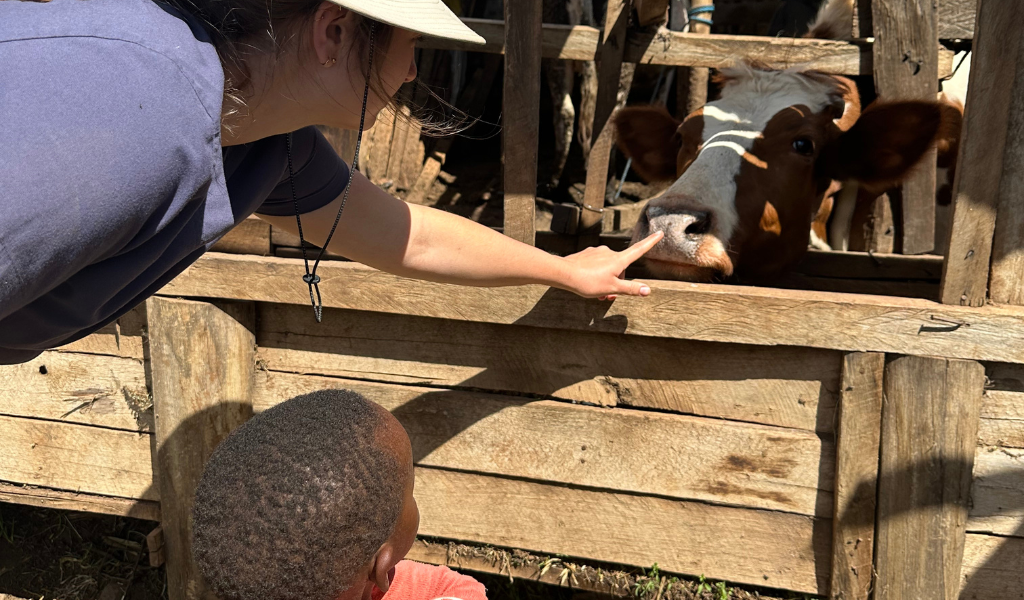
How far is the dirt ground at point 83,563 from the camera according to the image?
3.08 meters

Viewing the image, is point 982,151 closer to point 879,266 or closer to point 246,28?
point 879,266

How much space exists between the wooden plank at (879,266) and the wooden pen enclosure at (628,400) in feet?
3.62

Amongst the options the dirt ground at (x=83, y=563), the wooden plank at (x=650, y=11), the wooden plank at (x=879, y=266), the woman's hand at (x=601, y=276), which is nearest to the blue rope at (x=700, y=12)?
the wooden plank at (x=650, y=11)

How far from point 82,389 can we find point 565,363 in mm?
1679

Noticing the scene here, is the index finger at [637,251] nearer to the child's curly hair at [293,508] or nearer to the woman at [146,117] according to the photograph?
the woman at [146,117]

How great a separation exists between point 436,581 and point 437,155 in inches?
240

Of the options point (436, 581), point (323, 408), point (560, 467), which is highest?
point (323, 408)

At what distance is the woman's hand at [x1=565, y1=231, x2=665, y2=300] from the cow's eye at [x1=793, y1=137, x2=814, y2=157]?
1277 mm

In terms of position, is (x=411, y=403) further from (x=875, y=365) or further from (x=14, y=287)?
(x=14, y=287)

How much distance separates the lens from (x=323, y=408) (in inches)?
48.3

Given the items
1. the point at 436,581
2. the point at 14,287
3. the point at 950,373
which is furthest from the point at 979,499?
the point at 14,287

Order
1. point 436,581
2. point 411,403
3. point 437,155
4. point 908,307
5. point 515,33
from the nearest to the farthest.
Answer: point 436,581 < point 908,307 < point 515,33 < point 411,403 < point 437,155

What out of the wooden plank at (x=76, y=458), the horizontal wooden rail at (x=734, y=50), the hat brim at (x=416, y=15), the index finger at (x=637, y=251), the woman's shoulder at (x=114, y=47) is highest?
the horizontal wooden rail at (x=734, y=50)

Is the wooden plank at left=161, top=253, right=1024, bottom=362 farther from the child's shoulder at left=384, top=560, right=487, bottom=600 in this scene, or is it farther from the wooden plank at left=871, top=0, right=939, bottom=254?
the wooden plank at left=871, top=0, right=939, bottom=254
